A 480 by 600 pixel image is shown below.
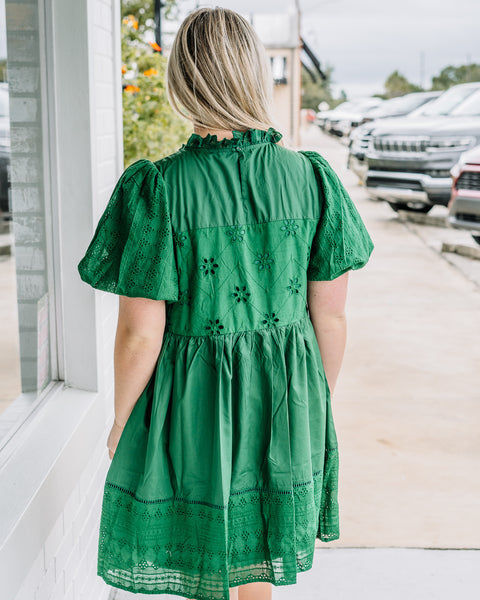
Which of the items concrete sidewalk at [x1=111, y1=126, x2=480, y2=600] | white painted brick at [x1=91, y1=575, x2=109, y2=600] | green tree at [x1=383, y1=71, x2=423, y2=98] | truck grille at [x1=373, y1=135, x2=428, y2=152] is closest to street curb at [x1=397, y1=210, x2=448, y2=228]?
truck grille at [x1=373, y1=135, x2=428, y2=152]

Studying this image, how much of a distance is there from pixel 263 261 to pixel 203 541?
0.64 meters

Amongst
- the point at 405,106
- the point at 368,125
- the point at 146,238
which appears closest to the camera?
the point at 146,238

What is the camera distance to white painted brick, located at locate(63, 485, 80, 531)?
1.98 metres

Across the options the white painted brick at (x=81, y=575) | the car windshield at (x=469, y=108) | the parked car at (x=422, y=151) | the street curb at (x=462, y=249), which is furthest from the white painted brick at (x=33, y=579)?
the car windshield at (x=469, y=108)

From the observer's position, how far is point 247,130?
65.7 inches

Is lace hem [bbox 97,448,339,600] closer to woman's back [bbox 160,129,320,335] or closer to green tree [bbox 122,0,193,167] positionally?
woman's back [bbox 160,129,320,335]

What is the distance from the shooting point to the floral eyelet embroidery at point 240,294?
5.40ft

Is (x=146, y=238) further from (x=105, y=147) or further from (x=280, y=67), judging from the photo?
(x=280, y=67)

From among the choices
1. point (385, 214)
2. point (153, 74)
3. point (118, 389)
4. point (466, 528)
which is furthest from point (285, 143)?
point (385, 214)

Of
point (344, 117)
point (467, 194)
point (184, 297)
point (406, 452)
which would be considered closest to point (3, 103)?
point (184, 297)

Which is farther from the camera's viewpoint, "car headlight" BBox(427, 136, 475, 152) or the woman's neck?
"car headlight" BBox(427, 136, 475, 152)

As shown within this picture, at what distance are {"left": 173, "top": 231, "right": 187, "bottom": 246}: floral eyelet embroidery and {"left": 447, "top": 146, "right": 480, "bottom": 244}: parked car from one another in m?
7.21

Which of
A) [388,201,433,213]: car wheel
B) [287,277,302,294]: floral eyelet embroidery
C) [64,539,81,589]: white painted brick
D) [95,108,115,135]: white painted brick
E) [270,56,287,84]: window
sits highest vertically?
[270,56,287,84]: window

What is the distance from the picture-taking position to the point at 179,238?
1596 mm
